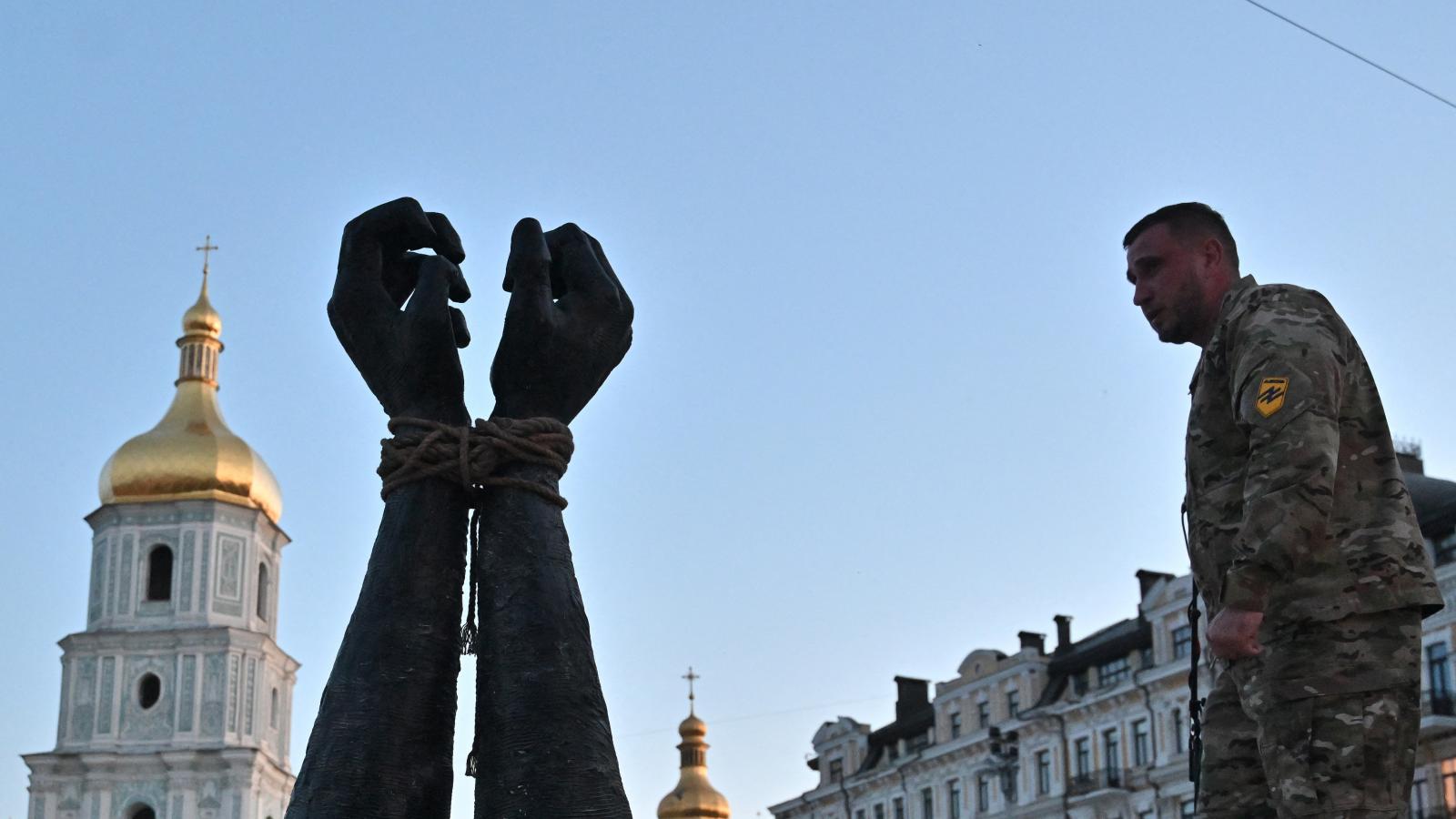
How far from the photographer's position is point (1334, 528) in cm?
411

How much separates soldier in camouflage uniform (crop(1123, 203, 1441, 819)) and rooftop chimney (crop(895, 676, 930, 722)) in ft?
166

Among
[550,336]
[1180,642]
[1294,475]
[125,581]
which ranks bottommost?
[1294,475]

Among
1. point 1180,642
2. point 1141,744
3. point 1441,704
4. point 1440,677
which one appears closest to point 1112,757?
point 1141,744

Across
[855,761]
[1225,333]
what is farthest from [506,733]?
[855,761]

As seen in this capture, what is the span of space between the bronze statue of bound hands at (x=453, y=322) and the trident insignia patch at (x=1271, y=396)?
206 centimetres

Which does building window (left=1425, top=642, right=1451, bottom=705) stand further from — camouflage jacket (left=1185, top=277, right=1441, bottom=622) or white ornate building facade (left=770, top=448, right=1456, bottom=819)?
camouflage jacket (left=1185, top=277, right=1441, bottom=622)

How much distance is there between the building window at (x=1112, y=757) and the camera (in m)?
42.4

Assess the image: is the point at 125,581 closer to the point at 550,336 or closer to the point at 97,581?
the point at 97,581

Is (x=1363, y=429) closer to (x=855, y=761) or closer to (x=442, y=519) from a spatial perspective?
(x=442, y=519)

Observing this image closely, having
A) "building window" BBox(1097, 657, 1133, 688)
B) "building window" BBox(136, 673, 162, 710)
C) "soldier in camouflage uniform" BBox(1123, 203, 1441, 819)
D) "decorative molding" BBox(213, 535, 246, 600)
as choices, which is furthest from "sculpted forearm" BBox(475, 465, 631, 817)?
"decorative molding" BBox(213, 535, 246, 600)

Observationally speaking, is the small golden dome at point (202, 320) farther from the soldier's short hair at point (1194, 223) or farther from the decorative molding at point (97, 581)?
the soldier's short hair at point (1194, 223)

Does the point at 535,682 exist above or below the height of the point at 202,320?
below

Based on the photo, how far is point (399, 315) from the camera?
17.9 ft

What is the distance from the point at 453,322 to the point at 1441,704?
106ft
